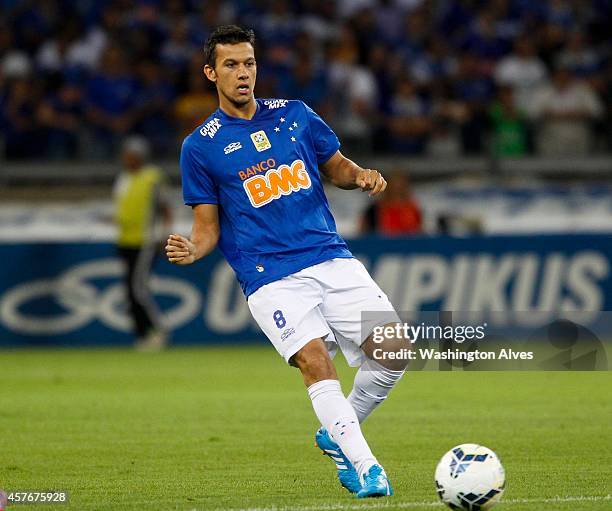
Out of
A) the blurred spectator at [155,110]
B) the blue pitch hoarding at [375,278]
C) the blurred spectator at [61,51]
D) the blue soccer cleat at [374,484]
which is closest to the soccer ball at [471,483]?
the blue soccer cleat at [374,484]

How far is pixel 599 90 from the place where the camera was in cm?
1895

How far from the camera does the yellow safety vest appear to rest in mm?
16109

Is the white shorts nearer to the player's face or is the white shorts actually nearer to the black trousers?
the player's face

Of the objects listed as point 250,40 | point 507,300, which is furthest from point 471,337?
point 507,300

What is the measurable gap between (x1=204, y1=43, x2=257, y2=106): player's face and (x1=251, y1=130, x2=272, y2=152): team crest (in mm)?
184

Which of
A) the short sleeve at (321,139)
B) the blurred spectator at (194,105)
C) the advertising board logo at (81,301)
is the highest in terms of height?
the short sleeve at (321,139)

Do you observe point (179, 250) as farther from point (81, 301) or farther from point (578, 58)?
point (578, 58)

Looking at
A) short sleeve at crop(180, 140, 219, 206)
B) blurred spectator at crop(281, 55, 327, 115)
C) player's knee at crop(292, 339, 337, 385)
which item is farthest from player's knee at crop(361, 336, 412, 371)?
blurred spectator at crop(281, 55, 327, 115)

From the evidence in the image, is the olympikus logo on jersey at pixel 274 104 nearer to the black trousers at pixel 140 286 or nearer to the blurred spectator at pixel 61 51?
the black trousers at pixel 140 286

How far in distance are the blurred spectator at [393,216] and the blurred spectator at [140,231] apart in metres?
2.63

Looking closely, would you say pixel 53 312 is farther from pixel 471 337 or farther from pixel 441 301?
pixel 471 337

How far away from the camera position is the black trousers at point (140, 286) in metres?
15.9

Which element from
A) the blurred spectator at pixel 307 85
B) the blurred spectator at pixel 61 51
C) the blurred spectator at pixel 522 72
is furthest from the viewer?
the blurred spectator at pixel 522 72
